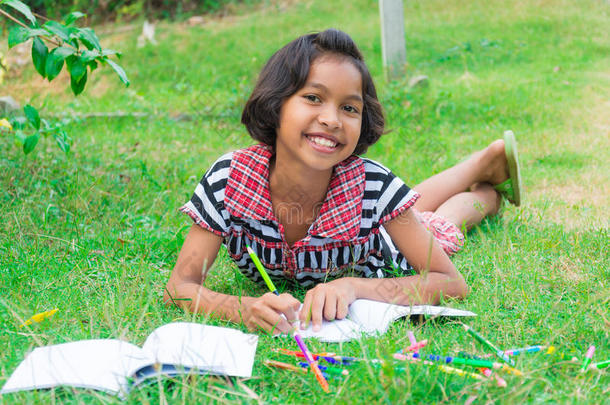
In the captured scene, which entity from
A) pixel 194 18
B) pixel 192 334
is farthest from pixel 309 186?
pixel 194 18

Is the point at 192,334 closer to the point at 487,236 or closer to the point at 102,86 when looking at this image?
the point at 487,236

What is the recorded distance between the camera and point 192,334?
166 cm

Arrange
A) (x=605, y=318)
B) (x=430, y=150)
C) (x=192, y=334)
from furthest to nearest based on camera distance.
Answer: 1. (x=430, y=150)
2. (x=605, y=318)
3. (x=192, y=334)

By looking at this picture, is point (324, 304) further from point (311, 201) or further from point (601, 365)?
point (601, 365)

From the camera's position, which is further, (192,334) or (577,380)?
(192,334)

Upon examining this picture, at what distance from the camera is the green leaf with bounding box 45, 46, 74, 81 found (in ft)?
7.41

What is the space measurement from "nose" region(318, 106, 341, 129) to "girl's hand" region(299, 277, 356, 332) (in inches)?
18.5

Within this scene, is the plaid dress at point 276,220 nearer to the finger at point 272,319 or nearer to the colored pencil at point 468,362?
the finger at point 272,319

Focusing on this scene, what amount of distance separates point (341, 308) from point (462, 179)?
1411 millimetres

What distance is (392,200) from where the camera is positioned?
2.15 m

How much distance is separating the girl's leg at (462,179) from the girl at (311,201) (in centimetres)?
83

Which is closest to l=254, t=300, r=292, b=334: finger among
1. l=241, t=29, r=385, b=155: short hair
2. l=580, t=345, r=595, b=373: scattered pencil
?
l=241, t=29, r=385, b=155: short hair

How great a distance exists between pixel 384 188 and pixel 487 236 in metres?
0.84

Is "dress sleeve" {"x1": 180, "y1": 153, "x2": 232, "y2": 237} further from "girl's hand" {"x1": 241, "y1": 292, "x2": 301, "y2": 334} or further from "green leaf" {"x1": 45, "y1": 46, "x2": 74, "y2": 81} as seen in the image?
"green leaf" {"x1": 45, "y1": 46, "x2": 74, "y2": 81}
